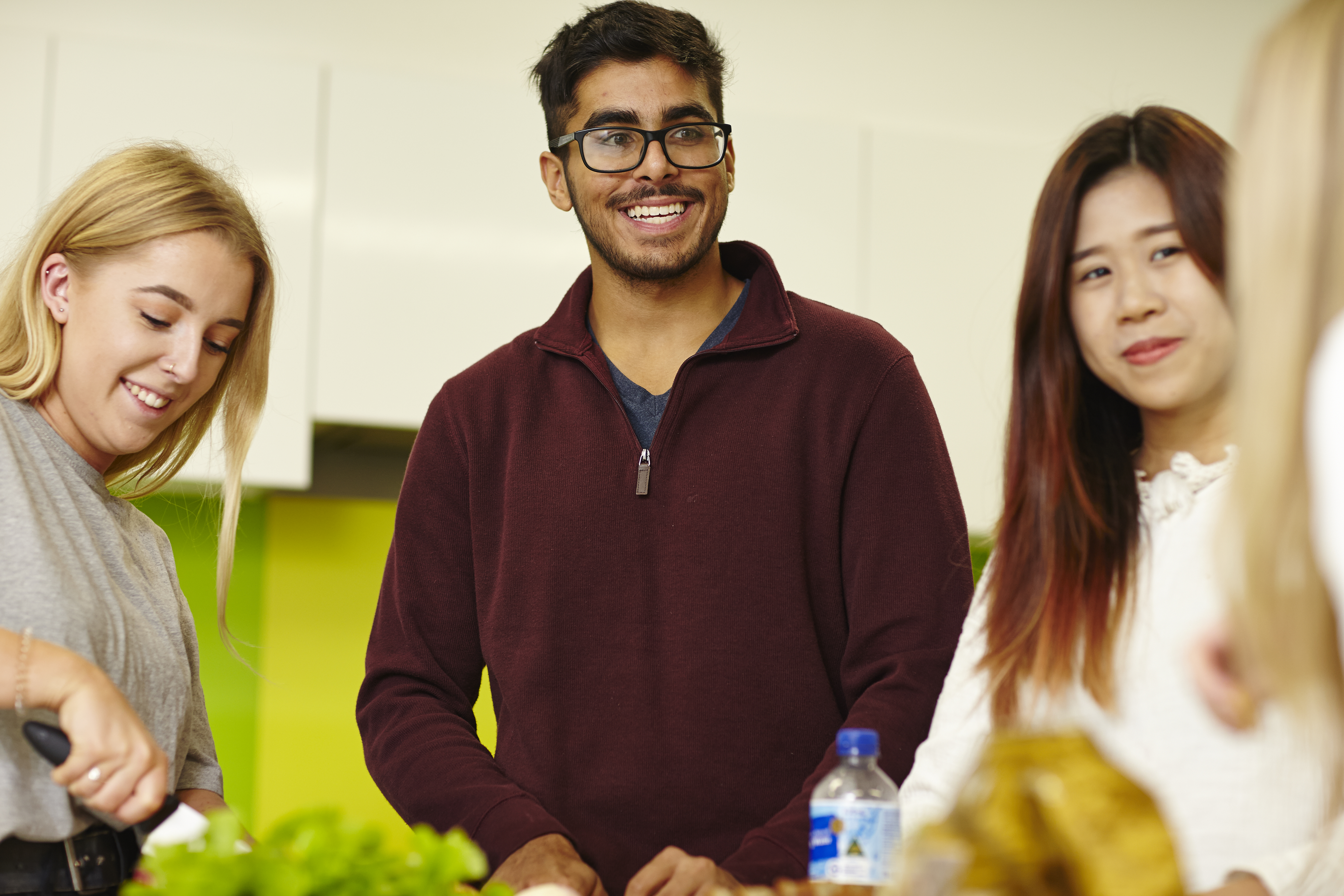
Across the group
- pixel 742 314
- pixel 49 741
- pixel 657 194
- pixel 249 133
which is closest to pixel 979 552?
pixel 742 314

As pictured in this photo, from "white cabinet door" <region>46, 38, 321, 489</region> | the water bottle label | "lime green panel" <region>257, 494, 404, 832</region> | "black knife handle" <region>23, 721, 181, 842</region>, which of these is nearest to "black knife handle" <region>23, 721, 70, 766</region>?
"black knife handle" <region>23, 721, 181, 842</region>

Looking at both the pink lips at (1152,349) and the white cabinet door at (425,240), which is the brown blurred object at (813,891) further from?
the white cabinet door at (425,240)

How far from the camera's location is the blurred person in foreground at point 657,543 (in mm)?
1331

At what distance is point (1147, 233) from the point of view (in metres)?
1.11

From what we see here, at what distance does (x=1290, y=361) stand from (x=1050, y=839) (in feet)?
0.79

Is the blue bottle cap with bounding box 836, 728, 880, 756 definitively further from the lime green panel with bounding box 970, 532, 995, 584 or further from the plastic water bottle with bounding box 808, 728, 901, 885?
the lime green panel with bounding box 970, 532, 995, 584

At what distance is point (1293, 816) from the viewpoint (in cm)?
93

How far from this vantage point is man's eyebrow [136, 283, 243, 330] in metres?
1.24

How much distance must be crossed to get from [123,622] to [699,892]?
1.87 ft

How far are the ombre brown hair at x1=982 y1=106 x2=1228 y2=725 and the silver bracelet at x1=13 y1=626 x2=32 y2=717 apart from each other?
30.0 inches

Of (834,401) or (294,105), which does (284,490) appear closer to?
(294,105)

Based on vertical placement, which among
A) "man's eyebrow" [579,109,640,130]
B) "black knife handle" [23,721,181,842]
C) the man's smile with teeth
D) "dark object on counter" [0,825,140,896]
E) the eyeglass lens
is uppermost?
"man's eyebrow" [579,109,640,130]

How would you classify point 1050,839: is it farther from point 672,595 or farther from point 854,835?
point 672,595

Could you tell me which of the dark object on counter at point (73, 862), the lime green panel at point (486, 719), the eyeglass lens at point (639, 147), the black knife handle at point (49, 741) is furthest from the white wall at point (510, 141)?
the black knife handle at point (49, 741)
